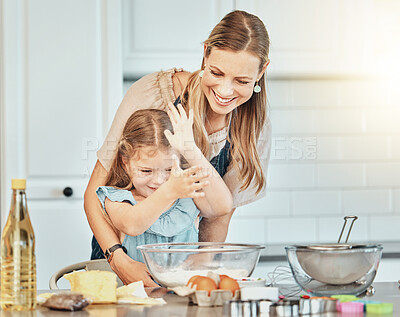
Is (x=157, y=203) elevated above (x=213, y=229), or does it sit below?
above

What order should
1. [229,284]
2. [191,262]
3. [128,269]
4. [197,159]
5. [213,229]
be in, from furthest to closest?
1. [213,229]
2. [197,159]
3. [128,269]
4. [191,262]
5. [229,284]

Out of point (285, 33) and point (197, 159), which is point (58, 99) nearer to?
point (197, 159)

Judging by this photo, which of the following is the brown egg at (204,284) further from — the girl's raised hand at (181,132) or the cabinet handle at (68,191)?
the cabinet handle at (68,191)

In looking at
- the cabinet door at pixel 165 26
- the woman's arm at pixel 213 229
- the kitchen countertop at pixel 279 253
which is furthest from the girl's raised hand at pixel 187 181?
the cabinet door at pixel 165 26

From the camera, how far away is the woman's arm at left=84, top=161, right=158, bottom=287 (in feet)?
Answer: 6.63

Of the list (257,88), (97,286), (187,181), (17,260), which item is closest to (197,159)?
(187,181)

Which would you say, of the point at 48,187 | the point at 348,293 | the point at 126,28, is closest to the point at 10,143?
the point at 48,187

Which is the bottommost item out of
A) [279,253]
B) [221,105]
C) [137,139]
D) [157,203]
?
[279,253]

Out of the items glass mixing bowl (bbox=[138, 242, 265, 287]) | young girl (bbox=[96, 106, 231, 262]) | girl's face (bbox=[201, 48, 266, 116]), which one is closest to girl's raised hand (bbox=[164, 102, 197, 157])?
young girl (bbox=[96, 106, 231, 262])

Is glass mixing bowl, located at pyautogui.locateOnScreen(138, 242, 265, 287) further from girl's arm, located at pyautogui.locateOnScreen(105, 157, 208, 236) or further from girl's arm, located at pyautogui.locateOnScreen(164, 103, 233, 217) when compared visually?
girl's arm, located at pyautogui.locateOnScreen(164, 103, 233, 217)

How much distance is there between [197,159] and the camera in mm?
2154

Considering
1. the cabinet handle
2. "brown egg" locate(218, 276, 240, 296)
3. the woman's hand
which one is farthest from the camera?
the cabinet handle

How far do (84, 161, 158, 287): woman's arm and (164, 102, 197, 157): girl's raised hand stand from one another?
0.28 meters

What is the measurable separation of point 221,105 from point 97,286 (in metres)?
1.03
